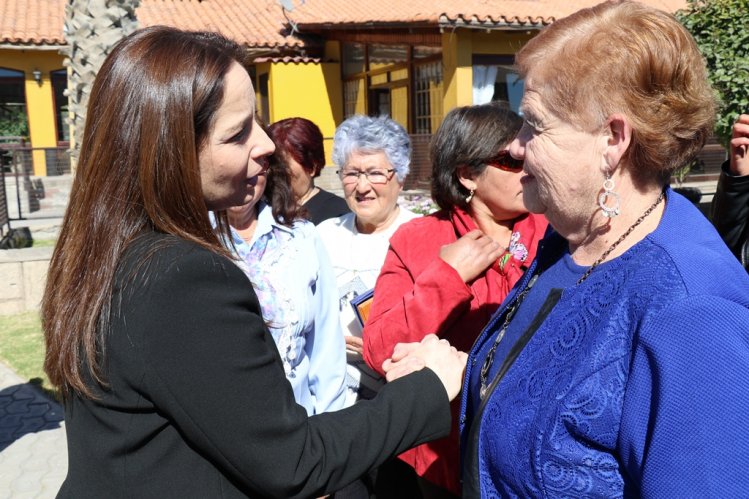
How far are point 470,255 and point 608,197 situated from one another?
3.11 feet

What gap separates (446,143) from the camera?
2781mm

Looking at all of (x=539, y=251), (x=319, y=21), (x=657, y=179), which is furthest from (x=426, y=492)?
(x=319, y=21)

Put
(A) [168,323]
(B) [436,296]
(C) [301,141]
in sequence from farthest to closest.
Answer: (C) [301,141], (B) [436,296], (A) [168,323]

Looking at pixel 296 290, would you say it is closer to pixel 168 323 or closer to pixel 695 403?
pixel 168 323

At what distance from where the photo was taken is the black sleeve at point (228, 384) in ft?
4.56

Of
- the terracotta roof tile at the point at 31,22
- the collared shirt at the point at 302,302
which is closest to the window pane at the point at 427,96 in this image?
the terracotta roof tile at the point at 31,22

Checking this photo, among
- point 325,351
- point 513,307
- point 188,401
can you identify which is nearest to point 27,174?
point 325,351

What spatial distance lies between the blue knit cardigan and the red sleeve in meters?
0.78

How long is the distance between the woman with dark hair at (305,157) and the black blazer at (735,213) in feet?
7.81

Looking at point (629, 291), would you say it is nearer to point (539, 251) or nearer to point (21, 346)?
point (539, 251)

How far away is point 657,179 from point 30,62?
21683 mm

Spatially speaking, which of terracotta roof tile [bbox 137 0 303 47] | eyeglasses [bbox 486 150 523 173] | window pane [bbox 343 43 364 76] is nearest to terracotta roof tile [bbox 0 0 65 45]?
terracotta roof tile [bbox 137 0 303 47]

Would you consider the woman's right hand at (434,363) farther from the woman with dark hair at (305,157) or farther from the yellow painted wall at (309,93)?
the yellow painted wall at (309,93)

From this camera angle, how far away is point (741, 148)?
2.79 metres
